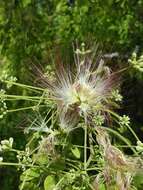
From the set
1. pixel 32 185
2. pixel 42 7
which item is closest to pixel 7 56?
pixel 42 7

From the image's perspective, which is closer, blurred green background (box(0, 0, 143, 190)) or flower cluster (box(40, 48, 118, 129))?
flower cluster (box(40, 48, 118, 129))

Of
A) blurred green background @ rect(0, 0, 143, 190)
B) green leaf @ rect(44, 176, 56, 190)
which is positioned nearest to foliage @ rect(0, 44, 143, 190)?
green leaf @ rect(44, 176, 56, 190)

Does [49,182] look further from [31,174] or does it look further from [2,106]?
[2,106]

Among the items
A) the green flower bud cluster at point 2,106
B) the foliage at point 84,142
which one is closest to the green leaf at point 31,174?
the foliage at point 84,142

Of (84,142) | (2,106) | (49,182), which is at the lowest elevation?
(49,182)

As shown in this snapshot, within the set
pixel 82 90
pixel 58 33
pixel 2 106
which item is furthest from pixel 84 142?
pixel 58 33

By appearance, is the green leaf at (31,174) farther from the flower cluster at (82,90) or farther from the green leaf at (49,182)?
the flower cluster at (82,90)

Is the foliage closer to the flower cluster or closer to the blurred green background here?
the flower cluster

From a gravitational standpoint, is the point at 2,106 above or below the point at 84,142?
above

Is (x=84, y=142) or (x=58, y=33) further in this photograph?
(x=58, y=33)
